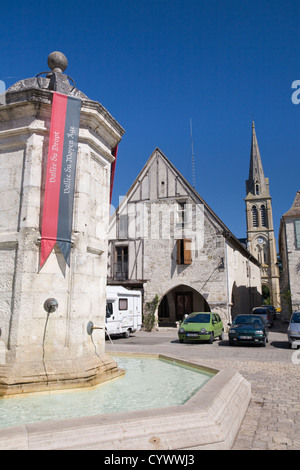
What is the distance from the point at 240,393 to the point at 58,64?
18.5 ft

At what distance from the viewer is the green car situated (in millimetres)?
14633

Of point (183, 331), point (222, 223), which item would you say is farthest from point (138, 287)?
point (183, 331)

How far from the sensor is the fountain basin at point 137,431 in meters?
2.56

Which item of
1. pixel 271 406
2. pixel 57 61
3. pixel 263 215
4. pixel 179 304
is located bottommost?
pixel 271 406

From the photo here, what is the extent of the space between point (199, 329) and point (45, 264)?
445 inches

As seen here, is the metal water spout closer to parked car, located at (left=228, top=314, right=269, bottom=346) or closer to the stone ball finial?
the stone ball finial

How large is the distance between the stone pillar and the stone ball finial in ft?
0.06

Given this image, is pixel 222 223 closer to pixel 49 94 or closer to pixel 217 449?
pixel 49 94

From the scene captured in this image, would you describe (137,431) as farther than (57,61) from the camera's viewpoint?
No

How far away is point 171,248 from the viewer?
22750 mm

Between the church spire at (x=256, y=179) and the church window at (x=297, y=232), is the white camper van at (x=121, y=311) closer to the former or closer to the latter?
the church window at (x=297, y=232)

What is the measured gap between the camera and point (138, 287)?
76.7 feet

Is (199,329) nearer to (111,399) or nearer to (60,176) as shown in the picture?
(111,399)

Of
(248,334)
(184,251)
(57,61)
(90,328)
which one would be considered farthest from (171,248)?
(90,328)
